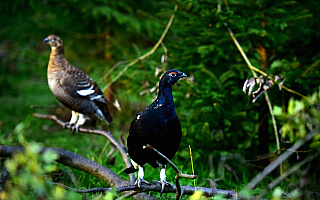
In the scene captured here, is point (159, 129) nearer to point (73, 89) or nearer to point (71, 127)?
point (73, 89)

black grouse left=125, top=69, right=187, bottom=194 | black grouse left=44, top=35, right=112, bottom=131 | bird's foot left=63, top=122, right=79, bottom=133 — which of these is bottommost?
bird's foot left=63, top=122, right=79, bottom=133

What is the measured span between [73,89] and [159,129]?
2.63 meters

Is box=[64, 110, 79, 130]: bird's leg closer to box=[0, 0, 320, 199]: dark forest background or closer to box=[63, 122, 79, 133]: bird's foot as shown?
box=[63, 122, 79, 133]: bird's foot

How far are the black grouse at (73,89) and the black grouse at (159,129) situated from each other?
87.4 inches

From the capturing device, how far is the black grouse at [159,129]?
8.91 ft

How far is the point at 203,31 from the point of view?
4.66 meters

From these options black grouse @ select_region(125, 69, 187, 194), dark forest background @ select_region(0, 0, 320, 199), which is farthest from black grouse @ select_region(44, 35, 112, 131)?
black grouse @ select_region(125, 69, 187, 194)

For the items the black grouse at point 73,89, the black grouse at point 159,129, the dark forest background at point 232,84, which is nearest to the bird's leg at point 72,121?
the black grouse at point 73,89

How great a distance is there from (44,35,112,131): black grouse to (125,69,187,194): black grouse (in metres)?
2.22

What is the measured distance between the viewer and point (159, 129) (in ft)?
8.87

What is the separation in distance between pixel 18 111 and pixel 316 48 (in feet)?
24.0

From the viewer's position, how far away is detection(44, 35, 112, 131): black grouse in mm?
4914

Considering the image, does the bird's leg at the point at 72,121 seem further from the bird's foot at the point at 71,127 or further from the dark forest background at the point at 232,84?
the dark forest background at the point at 232,84

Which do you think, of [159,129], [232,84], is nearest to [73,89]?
[232,84]
